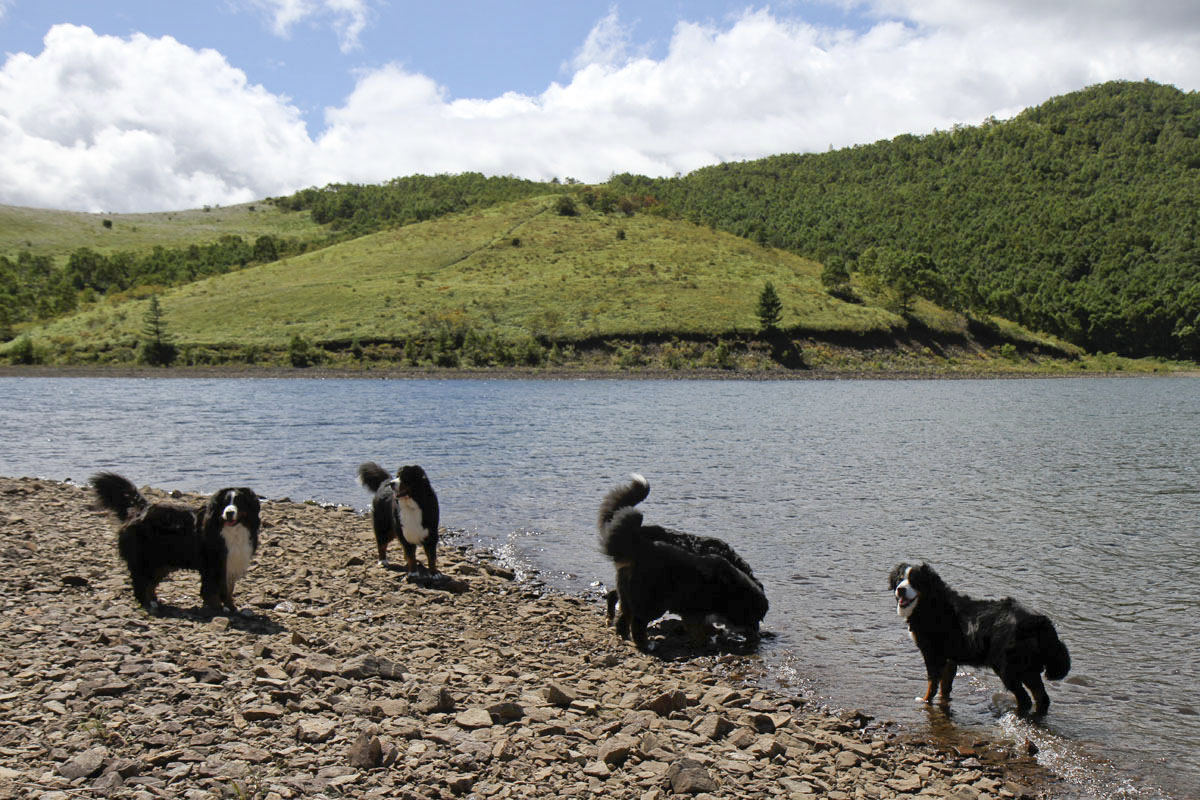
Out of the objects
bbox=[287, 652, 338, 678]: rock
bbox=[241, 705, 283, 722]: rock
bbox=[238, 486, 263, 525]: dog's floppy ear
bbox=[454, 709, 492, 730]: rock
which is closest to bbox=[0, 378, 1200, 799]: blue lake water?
bbox=[454, 709, 492, 730]: rock

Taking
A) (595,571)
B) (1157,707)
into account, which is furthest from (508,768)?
(595,571)

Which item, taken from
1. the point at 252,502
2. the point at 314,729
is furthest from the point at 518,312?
the point at 314,729

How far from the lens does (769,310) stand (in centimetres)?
10225

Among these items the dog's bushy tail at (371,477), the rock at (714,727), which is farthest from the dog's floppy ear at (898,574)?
the dog's bushy tail at (371,477)

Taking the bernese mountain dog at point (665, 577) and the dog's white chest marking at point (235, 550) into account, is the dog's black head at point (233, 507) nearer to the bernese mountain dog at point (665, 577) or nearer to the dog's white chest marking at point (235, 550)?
the dog's white chest marking at point (235, 550)

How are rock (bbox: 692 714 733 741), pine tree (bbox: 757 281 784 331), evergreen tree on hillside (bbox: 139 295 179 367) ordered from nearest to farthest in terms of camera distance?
rock (bbox: 692 714 733 741), evergreen tree on hillside (bbox: 139 295 179 367), pine tree (bbox: 757 281 784 331)

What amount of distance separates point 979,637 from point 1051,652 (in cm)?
61

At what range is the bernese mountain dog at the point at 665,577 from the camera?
944 cm

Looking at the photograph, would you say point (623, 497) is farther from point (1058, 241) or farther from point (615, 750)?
point (1058, 241)

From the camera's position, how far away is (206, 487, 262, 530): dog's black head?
9.52m

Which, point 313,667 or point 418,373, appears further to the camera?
point 418,373

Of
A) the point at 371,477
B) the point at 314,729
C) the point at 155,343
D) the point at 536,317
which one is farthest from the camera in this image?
the point at 536,317

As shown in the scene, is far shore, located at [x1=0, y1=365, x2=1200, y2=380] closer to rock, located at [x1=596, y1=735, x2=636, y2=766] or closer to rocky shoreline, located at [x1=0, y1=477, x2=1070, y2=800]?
rocky shoreline, located at [x1=0, y1=477, x2=1070, y2=800]

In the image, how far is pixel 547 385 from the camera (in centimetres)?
8025
